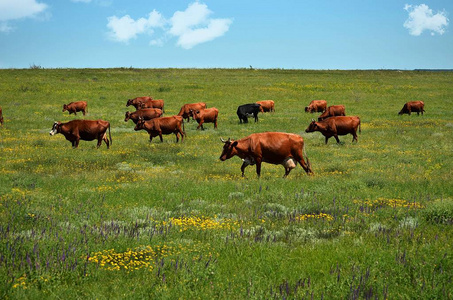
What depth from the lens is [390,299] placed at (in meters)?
4.85

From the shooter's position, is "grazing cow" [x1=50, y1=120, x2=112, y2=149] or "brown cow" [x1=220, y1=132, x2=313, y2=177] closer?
"brown cow" [x1=220, y1=132, x2=313, y2=177]

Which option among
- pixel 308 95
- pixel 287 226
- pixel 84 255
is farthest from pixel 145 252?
pixel 308 95

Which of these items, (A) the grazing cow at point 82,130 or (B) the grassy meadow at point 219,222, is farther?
(A) the grazing cow at point 82,130

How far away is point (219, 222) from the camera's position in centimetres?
830

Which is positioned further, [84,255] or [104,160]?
[104,160]

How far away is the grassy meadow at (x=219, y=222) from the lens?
5.20 m

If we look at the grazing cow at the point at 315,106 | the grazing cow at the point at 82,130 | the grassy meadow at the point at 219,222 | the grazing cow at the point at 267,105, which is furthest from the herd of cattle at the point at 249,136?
the grazing cow at the point at 267,105

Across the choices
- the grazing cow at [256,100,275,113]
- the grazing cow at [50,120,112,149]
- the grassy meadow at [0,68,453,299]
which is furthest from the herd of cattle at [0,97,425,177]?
the grazing cow at [256,100,275,113]

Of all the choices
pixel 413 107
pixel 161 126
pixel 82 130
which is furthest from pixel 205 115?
pixel 413 107

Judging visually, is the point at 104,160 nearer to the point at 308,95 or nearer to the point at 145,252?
the point at 145,252

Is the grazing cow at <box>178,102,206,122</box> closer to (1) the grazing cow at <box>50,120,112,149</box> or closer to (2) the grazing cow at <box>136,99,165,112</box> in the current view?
(2) the grazing cow at <box>136,99,165,112</box>

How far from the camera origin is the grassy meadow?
5203 mm

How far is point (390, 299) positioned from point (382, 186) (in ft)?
25.1

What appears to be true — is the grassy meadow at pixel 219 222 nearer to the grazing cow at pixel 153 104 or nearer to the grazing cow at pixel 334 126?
the grazing cow at pixel 334 126
